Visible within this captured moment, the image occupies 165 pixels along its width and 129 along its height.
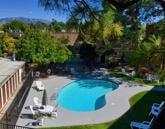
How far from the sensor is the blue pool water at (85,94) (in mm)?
18573

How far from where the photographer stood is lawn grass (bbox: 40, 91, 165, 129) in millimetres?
13141

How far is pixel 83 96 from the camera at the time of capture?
21469 millimetres

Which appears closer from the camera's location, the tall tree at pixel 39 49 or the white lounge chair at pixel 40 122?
the white lounge chair at pixel 40 122

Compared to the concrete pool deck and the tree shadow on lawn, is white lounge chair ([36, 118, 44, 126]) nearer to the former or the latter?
the concrete pool deck

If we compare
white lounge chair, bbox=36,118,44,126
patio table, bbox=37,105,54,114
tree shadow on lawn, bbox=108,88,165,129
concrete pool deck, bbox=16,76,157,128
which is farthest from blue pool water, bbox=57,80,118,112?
white lounge chair, bbox=36,118,44,126

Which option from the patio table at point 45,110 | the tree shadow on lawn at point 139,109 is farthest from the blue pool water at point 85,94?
the patio table at point 45,110

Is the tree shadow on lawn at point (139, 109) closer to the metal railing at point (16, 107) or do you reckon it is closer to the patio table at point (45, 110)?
the patio table at point (45, 110)

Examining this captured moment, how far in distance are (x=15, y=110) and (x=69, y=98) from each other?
6.06 metres

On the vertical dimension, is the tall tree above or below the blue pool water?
above

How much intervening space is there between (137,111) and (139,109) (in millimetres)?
413

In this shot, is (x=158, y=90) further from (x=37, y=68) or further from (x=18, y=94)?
(x=37, y=68)

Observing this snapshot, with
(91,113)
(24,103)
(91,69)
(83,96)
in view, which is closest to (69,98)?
(83,96)

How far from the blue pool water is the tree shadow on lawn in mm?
2159

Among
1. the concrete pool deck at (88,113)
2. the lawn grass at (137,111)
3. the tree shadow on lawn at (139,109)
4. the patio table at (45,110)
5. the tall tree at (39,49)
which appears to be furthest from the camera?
the tall tree at (39,49)
